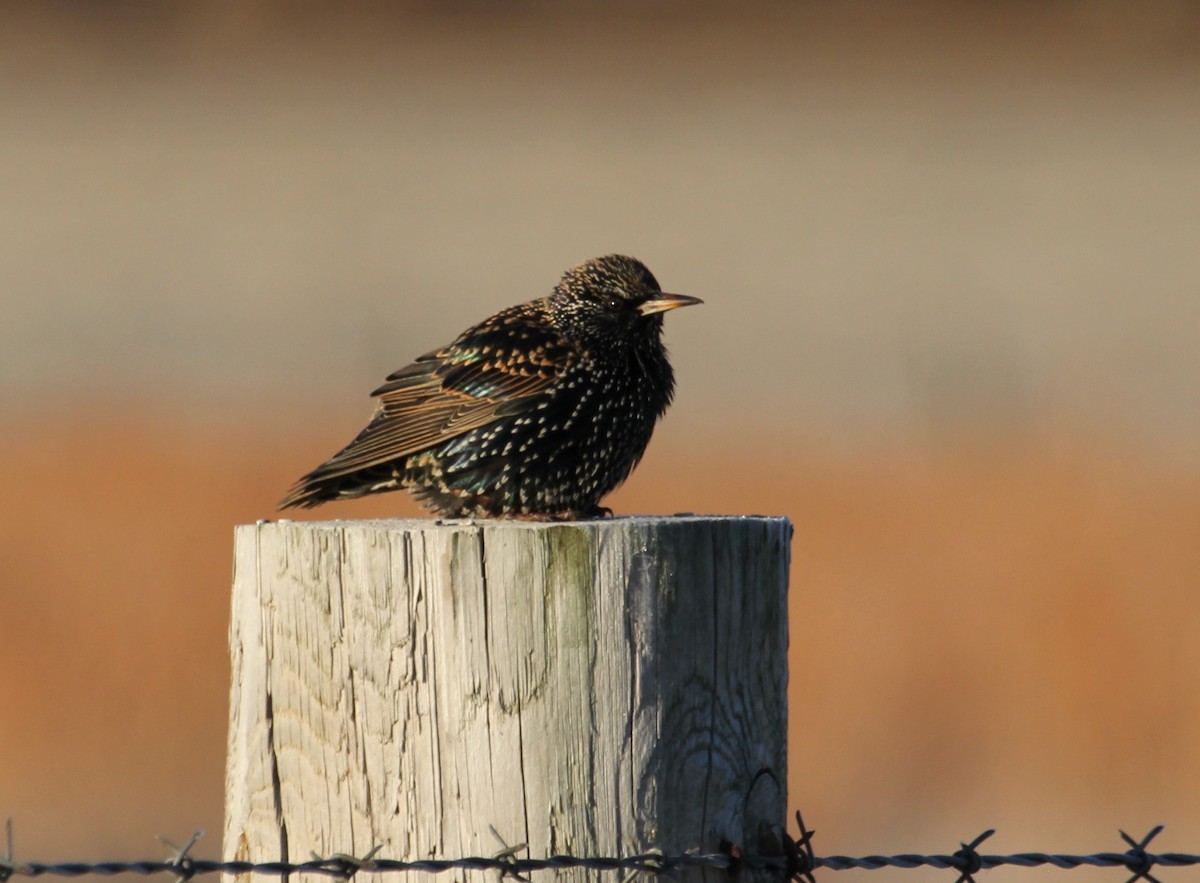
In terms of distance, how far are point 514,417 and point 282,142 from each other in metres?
9.50

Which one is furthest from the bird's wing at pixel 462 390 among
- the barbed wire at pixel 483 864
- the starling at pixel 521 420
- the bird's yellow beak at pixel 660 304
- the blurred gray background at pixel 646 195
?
the blurred gray background at pixel 646 195

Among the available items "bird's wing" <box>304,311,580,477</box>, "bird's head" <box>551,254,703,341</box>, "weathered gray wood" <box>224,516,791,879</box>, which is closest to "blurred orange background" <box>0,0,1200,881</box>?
"bird's wing" <box>304,311,580,477</box>

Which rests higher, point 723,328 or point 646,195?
point 646,195

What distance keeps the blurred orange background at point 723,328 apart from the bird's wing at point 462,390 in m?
3.20

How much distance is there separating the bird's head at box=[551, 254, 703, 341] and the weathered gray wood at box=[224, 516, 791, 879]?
2.03 m

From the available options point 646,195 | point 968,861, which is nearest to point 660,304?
point 968,861

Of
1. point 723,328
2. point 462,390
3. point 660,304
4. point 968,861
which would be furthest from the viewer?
point 723,328

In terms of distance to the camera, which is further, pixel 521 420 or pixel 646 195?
pixel 646 195

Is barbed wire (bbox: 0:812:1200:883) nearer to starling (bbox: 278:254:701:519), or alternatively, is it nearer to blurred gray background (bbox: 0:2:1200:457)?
starling (bbox: 278:254:701:519)

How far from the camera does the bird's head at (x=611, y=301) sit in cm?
446

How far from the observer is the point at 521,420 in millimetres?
4168

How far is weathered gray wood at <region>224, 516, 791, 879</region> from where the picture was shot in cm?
232

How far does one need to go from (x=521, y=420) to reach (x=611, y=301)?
514mm

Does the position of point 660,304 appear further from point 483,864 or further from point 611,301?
point 483,864
